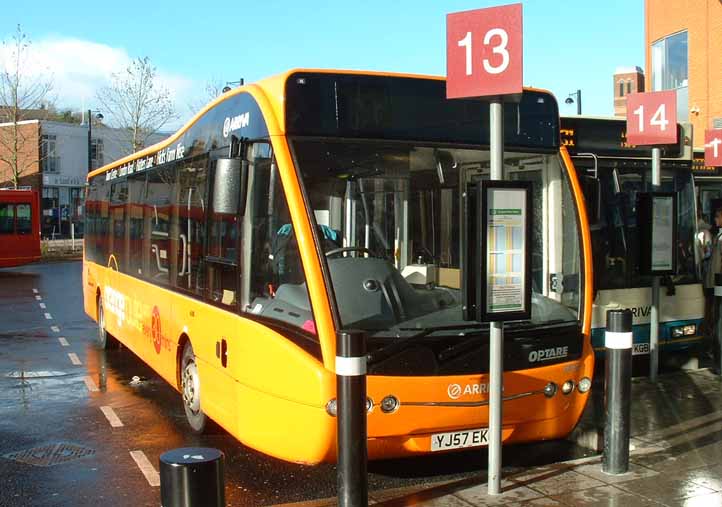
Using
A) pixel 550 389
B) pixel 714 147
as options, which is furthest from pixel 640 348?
pixel 550 389

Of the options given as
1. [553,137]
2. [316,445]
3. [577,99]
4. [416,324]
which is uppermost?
[577,99]

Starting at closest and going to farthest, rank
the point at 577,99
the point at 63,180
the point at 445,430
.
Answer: the point at 445,430
the point at 577,99
the point at 63,180

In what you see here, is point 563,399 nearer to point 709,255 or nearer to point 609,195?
point 609,195

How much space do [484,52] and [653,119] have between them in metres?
4.19

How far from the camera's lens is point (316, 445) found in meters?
5.14

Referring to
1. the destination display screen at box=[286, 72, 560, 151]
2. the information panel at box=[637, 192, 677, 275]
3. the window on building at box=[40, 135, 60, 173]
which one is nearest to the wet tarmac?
the information panel at box=[637, 192, 677, 275]

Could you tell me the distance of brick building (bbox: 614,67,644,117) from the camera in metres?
79.4

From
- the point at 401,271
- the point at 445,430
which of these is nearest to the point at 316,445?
the point at 445,430

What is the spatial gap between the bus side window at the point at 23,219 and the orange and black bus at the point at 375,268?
25.9m

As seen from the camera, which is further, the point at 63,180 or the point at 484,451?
the point at 63,180

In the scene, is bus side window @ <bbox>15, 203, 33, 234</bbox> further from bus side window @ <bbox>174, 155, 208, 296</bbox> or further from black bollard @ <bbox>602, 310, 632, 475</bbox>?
black bollard @ <bbox>602, 310, 632, 475</bbox>

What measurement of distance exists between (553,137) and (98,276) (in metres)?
8.86

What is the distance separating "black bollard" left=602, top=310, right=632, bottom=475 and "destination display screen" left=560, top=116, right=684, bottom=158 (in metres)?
4.32

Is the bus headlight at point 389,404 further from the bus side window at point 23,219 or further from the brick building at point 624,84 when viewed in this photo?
the brick building at point 624,84
